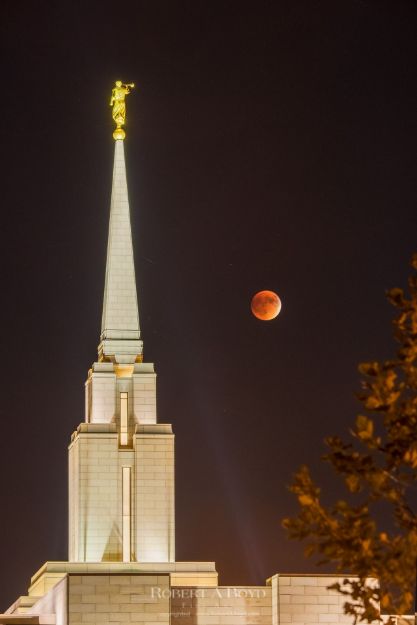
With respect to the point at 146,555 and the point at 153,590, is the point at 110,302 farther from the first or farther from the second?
the point at 153,590

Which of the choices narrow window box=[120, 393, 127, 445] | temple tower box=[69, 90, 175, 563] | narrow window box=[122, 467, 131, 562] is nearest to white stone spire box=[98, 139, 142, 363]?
temple tower box=[69, 90, 175, 563]

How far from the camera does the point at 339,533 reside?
78.5 feet

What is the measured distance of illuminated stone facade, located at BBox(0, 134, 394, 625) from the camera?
177ft

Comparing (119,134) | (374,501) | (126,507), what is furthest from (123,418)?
(374,501)

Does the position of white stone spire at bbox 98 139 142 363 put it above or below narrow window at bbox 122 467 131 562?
above

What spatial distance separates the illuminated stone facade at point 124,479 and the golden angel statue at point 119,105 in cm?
94

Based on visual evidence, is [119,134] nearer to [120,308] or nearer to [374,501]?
[120,308]

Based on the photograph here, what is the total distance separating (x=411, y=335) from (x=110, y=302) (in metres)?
39.5

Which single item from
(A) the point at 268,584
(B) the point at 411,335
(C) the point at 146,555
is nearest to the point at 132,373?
(C) the point at 146,555

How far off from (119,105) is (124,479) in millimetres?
15342

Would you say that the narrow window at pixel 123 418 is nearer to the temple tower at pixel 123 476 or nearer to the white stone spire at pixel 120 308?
the temple tower at pixel 123 476

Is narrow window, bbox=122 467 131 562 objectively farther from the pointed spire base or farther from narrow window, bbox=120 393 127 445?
the pointed spire base

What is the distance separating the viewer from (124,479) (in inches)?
2426

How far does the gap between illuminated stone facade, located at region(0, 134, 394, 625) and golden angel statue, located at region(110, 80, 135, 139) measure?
94cm
